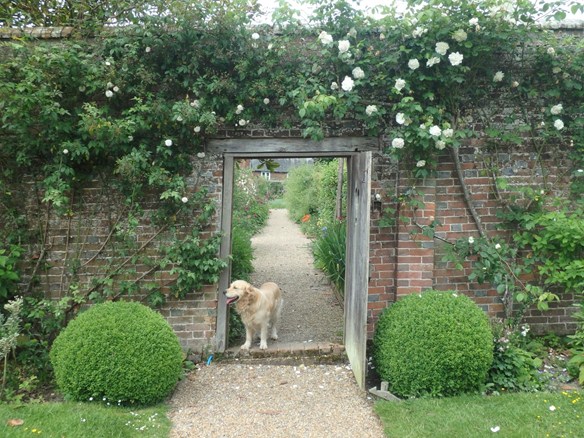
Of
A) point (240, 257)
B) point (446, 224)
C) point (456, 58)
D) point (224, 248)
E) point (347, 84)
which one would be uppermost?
point (456, 58)

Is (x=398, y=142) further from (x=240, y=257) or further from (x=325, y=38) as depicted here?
(x=240, y=257)

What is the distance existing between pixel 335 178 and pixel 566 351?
8468 mm

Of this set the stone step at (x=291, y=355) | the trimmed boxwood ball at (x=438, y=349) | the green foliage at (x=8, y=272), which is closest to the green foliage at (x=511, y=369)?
the trimmed boxwood ball at (x=438, y=349)

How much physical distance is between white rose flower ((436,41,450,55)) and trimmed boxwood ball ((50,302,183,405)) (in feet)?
12.2

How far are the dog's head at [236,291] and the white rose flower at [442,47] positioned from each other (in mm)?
3111

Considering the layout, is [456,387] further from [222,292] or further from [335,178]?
[335,178]

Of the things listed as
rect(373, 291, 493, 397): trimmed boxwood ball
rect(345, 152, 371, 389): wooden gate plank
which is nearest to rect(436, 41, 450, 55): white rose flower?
rect(345, 152, 371, 389): wooden gate plank

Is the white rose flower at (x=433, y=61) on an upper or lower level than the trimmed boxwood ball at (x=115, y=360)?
upper

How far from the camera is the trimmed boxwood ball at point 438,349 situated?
3.80m

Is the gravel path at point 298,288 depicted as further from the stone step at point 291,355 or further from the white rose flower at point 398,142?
the white rose flower at point 398,142

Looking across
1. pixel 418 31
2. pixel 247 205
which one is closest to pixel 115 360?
pixel 418 31

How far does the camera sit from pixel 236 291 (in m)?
4.81

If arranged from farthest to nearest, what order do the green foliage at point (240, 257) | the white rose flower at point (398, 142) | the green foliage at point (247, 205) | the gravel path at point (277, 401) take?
the green foliage at point (247, 205), the green foliage at point (240, 257), the white rose flower at point (398, 142), the gravel path at point (277, 401)

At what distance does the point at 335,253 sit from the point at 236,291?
11.1ft
